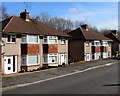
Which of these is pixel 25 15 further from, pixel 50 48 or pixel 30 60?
A: pixel 30 60

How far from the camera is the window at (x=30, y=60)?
2402 centimetres

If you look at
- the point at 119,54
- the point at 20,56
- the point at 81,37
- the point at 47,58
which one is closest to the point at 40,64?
the point at 47,58

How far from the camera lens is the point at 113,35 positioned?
59.1 m

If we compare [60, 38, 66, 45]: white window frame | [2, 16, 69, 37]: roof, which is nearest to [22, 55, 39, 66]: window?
[2, 16, 69, 37]: roof

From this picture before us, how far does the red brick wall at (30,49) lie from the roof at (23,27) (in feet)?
4.84

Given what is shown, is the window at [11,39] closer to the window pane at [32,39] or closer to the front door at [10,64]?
the front door at [10,64]

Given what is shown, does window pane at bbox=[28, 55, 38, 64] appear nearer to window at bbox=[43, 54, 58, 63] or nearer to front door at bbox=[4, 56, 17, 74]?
window at bbox=[43, 54, 58, 63]

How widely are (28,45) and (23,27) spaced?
7.77 ft

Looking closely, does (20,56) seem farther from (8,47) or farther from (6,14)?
(6,14)

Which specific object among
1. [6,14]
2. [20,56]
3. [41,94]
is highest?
[6,14]

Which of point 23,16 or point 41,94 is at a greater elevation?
point 23,16

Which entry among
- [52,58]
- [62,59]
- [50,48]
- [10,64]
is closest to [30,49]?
[10,64]

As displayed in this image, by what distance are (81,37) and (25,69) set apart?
17.3 m

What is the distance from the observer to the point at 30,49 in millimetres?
24688
